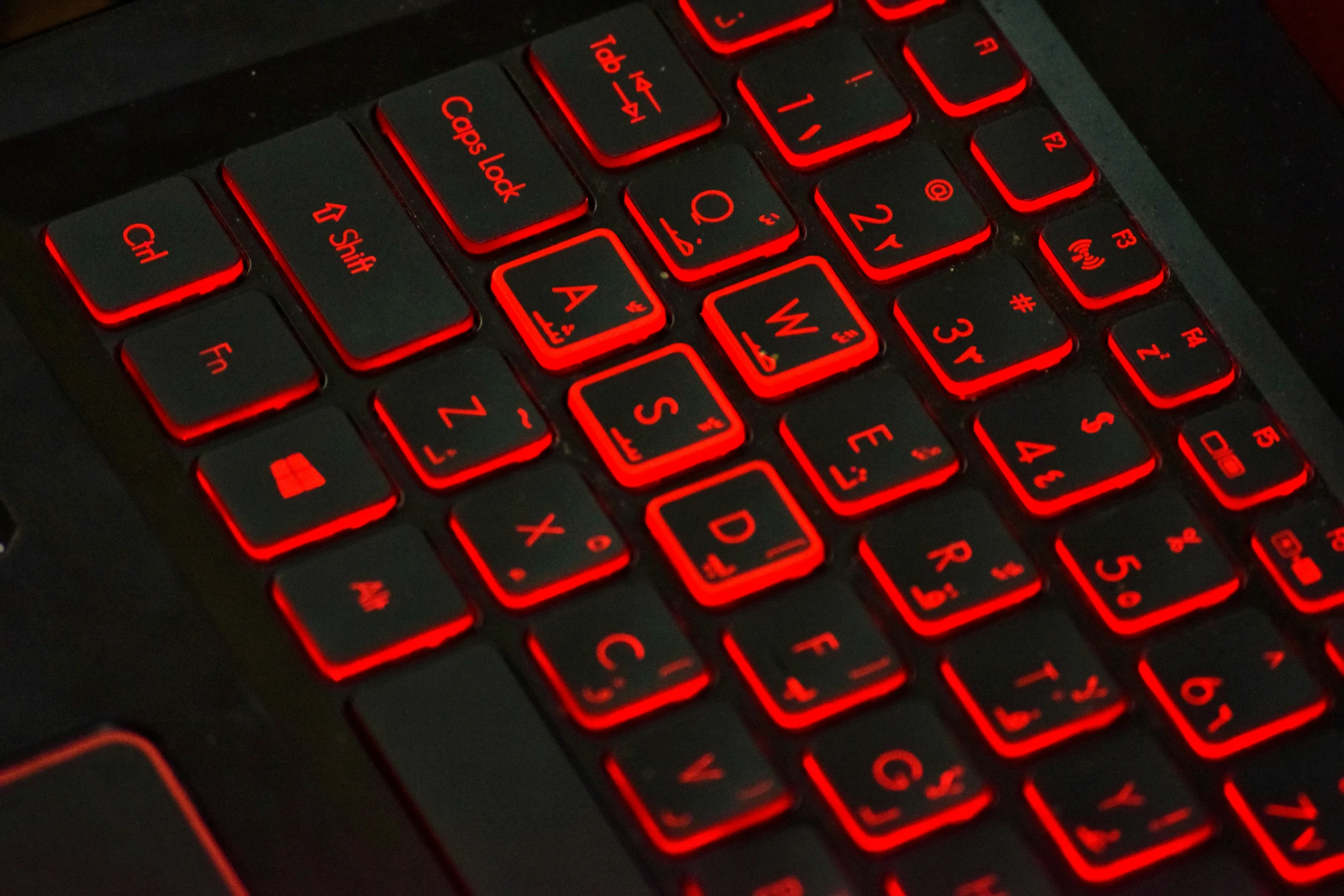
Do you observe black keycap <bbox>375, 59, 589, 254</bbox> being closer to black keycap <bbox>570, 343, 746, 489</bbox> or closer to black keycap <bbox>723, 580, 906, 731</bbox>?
black keycap <bbox>570, 343, 746, 489</bbox>

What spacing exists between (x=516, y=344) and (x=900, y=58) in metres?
0.19

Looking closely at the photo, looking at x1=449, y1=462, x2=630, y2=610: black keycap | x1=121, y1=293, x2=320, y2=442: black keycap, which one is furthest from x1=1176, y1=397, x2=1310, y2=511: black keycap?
x1=121, y1=293, x2=320, y2=442: black keycap

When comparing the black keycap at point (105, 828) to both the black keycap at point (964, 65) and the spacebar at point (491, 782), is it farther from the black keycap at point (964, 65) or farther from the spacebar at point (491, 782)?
the black keycap at point (964, 65)

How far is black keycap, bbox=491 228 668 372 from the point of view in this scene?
51cm

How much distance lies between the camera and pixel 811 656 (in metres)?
0.48

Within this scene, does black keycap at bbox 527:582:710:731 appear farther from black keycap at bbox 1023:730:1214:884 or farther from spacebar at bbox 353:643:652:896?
black keycap at bbox 1023:730:1214:884

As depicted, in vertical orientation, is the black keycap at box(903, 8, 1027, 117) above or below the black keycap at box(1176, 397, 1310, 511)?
above

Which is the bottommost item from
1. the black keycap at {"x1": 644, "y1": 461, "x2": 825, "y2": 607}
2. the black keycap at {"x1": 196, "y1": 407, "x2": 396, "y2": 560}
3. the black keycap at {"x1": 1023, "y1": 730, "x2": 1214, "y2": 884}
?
the black keycap at {"x1": 1023, "y1": 730, "x2": 1214, "y2": 884}

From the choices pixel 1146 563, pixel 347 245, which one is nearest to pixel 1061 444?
pixel 1146 563

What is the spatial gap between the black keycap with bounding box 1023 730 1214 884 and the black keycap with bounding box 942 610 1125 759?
0.01m

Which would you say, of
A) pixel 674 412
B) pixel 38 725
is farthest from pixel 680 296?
pixel 38 725

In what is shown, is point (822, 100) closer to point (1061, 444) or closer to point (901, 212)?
point (901, 212)

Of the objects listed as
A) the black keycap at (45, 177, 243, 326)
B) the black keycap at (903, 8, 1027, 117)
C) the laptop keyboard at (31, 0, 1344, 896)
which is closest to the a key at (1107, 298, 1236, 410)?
the laptop keyboard at (31, 0, 1344, 896)

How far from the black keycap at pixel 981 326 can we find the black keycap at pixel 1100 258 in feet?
0.05
